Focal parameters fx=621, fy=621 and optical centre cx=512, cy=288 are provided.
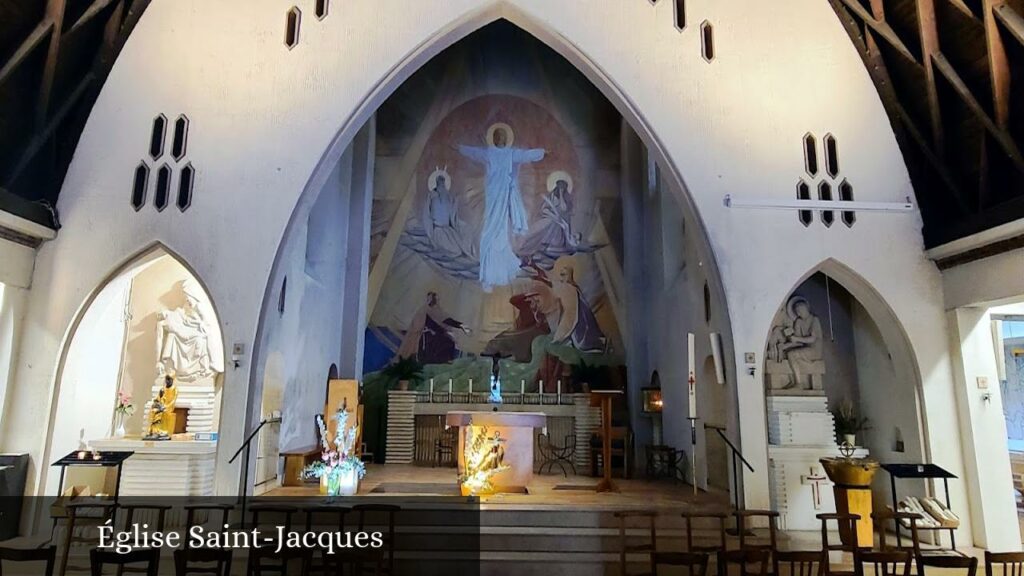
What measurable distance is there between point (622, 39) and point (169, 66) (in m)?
5.90

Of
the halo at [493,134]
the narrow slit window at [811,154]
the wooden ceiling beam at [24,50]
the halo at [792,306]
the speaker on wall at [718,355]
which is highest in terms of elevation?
the halo at [493,134]

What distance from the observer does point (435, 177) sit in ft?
44.4

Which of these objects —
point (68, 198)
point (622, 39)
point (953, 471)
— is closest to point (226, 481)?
point (68, 198)

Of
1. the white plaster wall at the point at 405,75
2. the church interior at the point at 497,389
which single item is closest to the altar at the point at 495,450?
the church interior at the point at 497,389

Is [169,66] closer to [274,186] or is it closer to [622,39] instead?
[274,186]

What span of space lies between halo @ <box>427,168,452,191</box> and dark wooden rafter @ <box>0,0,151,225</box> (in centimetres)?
641

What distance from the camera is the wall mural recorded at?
12.9m

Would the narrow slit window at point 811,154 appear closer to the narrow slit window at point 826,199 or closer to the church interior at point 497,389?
the church interior at point 497,389

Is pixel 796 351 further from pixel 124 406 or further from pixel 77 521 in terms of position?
pixel 124 406

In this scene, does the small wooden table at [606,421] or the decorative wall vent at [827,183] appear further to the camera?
the small wooden table at [606,421]

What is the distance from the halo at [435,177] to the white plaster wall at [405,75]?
17.2ft

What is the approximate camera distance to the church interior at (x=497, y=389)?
265 inches

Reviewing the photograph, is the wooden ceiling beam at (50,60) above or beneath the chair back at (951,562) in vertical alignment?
above

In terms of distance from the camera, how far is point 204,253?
24.6ft
